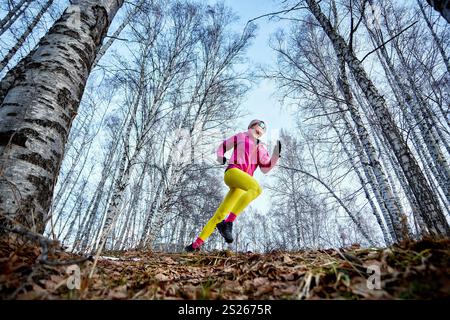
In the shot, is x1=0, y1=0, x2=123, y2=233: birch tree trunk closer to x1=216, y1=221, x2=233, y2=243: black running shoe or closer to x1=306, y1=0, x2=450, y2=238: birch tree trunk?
x1=216, y1=221, x2=233, y2=243: black running shoe

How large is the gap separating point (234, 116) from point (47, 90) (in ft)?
25.0

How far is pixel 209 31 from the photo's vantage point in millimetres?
8758

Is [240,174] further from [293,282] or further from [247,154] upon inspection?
[293,282]

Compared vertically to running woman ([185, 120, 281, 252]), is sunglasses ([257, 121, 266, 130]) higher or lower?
higher

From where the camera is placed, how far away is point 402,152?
2.45 meters

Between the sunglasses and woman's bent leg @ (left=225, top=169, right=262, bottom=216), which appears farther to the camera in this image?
the sunglasses

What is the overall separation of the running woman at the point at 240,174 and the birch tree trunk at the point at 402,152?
1282 millimetres

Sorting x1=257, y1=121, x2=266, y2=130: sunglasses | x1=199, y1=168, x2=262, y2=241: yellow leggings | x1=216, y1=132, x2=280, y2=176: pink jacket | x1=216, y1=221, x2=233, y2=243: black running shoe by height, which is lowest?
x1=216, y1=221, x2=233, y2=243: black running shoe

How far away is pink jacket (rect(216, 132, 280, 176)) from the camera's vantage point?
10.7 feet

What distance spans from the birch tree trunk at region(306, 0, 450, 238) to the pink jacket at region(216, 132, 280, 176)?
137 centimetres

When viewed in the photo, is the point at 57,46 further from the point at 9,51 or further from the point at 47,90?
the point at 9,51

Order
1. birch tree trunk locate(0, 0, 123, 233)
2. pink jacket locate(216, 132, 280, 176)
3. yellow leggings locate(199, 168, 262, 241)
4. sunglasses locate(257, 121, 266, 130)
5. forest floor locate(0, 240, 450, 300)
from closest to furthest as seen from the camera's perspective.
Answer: forest floor locate(0, 240, 450, 300) < birch tree trunk locate(0, 0, 123, 233) < yellow leggings locate(199, 168, 262, 241) < pink jacket locate(216, 132, 280, 176) < sunglasses locate(257, 121, 266, 130)

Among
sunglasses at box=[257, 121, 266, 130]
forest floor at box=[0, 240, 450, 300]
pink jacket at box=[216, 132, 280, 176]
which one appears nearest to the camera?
forest floor at box=[0, 240, 450, 300]

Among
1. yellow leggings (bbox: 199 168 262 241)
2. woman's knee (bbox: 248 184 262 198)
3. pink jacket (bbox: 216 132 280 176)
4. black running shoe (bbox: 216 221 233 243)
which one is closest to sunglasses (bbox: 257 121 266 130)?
pink jacket (bbox: 216 132 280 176)
